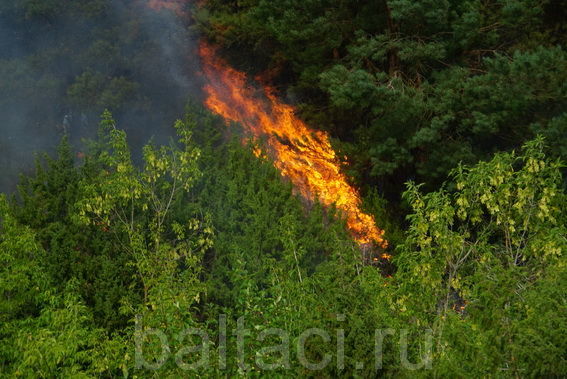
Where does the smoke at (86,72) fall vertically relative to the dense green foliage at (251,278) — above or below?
above

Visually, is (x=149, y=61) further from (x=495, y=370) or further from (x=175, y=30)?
(x=495, y=370)

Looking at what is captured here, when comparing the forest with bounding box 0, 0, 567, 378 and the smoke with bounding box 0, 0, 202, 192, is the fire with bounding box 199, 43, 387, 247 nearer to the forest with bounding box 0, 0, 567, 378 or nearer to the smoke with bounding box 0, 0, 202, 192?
the forest with bounding box 0, 0, 567, 378

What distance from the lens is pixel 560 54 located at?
648 inches

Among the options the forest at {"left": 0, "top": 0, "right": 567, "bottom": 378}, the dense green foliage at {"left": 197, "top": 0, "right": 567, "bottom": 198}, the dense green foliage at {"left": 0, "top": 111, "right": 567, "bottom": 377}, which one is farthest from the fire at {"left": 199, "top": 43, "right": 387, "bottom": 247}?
the dense green foliage at {"left": 0, "top": 111, "right": 567, "bottom": 377}

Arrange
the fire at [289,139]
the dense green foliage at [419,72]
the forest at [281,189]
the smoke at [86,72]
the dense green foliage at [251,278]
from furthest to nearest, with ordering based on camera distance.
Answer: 1. the smoke at [86,72]
2. the fire at [289,139]
3. the dense green foliage at [419,72]
4. the forest at [281,189]
5. the dense green foliage at [251,278]

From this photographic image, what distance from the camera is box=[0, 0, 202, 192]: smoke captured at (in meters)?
18.5

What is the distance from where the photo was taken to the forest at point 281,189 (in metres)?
9.05

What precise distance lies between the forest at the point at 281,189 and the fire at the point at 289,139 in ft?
0.19

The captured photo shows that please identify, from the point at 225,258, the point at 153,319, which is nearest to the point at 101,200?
the point at 225,258

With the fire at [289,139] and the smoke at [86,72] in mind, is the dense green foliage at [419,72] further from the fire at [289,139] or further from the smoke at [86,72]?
the smoke at [86,72]

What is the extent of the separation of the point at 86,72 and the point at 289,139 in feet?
16.5

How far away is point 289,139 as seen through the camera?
19.7 meters

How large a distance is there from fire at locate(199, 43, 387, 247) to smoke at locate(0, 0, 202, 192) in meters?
0.66

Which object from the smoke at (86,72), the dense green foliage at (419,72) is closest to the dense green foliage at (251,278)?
the smoke at (86,72)
